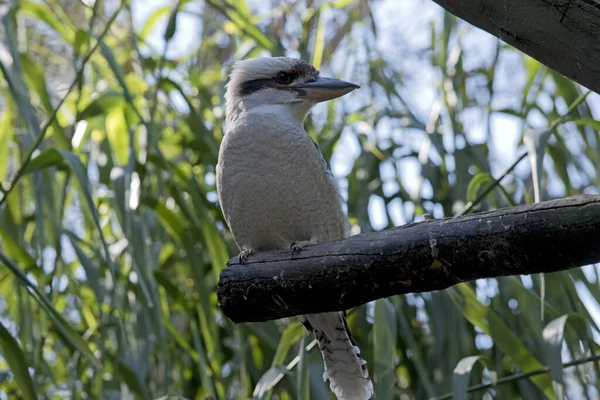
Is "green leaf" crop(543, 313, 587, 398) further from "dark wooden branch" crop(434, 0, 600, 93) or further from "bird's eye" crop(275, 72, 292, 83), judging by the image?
"bird's eye" crop(275, 72, 292, 83)

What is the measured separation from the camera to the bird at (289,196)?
2.19 m

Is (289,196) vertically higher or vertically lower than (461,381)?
higher

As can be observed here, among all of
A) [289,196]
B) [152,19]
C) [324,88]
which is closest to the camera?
[289,196]

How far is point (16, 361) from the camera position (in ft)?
6.27

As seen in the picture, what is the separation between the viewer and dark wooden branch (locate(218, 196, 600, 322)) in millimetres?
1309

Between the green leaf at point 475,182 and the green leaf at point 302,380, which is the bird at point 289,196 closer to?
the green leaf at point 302,380

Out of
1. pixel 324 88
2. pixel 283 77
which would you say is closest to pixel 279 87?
pixel 283 77

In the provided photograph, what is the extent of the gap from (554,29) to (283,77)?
3.89ft

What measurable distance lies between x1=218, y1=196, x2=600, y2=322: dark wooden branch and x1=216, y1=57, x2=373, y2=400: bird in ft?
1.38

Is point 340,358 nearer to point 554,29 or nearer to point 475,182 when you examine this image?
point 475,182

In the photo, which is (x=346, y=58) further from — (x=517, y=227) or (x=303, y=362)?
(x=517, y=227)

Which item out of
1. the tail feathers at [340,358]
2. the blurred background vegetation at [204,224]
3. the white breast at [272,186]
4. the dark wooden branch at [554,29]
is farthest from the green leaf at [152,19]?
the dark wooden branch at [554,29]

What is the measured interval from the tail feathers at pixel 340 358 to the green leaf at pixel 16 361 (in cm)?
65

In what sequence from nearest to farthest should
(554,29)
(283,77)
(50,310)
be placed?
(554,29) < (50,310) < (283,77)
